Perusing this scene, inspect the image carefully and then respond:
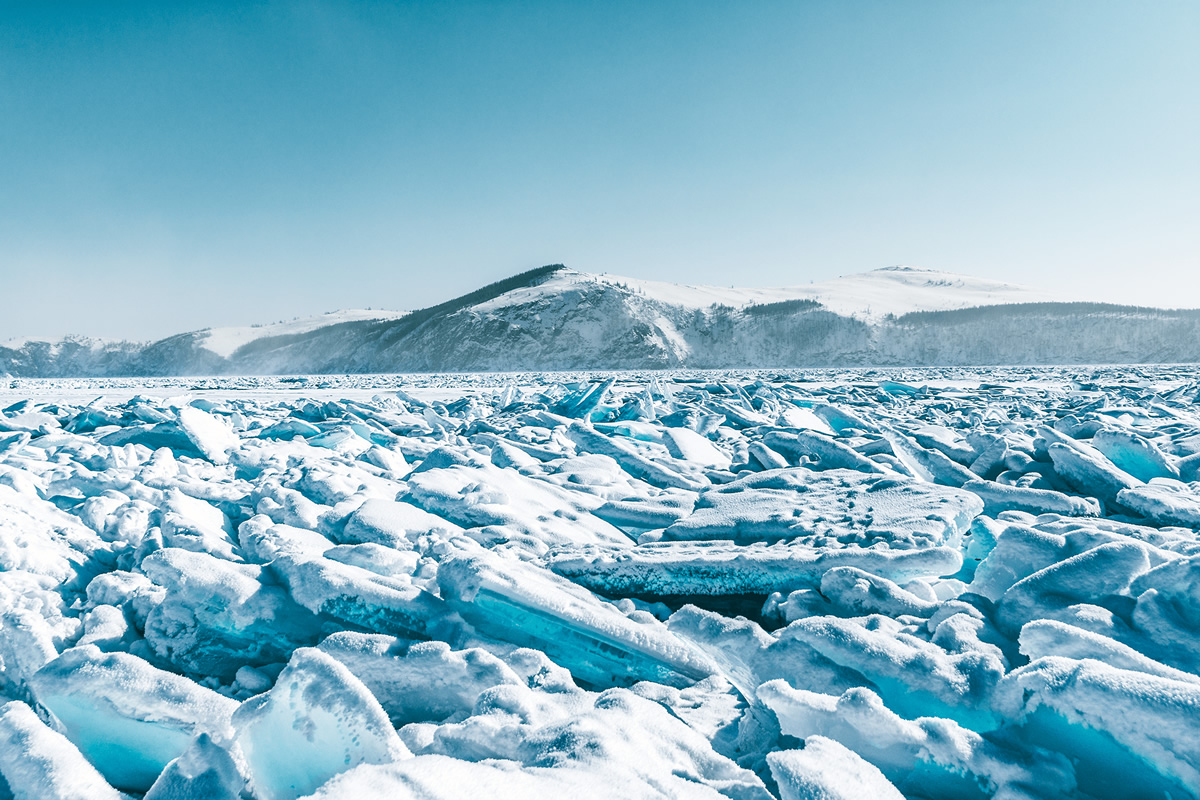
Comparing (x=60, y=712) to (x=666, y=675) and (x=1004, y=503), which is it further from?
(x=1004, y=503)

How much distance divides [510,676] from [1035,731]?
850 mm

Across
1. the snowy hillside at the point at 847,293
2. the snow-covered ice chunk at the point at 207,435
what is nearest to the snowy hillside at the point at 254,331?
the snowy hillside at the point at 847,293

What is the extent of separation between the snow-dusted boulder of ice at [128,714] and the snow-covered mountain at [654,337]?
3787 centimetres

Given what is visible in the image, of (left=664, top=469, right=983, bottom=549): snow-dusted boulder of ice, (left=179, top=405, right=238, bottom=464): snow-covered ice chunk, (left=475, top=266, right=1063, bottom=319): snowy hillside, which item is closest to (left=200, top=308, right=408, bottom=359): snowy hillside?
(left=475, top=266, right=1063, bottom=319): snowy hillside

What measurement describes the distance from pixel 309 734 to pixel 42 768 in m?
0.37

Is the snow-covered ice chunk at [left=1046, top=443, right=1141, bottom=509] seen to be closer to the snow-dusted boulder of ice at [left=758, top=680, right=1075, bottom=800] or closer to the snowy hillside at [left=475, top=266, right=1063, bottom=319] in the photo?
the snow-dusted boulder of ice at [left=758, top=680, right=1075, bottom=800]

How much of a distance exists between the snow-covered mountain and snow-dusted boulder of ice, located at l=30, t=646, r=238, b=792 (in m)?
37.9

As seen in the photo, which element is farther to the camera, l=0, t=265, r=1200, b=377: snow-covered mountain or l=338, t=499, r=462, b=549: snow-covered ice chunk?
l=0, t=265, r=1200, b=377: snow-covered mountain

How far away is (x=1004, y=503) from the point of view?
2529 millimetres

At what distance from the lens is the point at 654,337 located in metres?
40.7

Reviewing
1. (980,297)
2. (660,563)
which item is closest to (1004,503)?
(660,563)

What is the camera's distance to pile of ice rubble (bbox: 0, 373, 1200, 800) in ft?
3.00

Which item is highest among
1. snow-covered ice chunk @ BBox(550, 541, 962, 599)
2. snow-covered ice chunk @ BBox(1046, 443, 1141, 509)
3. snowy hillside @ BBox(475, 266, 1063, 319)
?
snowy hillside @ BBox(475, 266, 1063, 319)

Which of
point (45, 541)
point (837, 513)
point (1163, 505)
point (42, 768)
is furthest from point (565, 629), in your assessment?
point (1163, 505)
